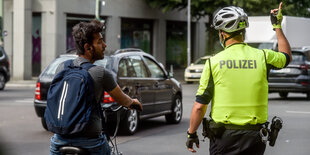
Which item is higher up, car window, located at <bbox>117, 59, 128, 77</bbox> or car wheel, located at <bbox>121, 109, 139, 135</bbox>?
car window, located at <bbox>117, 59, 128, 77</bbox>

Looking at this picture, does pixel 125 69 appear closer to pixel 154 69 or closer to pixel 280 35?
pixel 154 69

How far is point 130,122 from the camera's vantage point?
35.0 feet

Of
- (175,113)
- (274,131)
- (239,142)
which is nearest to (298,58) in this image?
(175,113)

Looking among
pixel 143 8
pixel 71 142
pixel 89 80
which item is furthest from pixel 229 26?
pixel 143 8

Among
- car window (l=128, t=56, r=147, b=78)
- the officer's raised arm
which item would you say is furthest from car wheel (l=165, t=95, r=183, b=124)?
the officer's raised arm

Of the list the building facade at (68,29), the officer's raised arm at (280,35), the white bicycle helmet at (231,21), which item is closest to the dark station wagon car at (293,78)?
the building facade at (68,29)

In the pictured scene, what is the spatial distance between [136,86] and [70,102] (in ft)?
23.7

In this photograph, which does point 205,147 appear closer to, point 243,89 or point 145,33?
point 243,89

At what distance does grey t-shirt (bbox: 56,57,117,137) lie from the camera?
12.2ft

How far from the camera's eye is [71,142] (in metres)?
3.71

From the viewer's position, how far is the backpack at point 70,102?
3.63m

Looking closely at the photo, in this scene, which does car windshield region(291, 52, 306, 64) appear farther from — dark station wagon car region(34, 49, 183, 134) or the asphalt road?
dark station wagon car region(34, 49, 183, 134)

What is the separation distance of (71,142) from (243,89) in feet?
3.78

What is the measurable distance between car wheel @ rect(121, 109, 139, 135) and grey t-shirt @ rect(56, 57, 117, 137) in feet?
21.1
